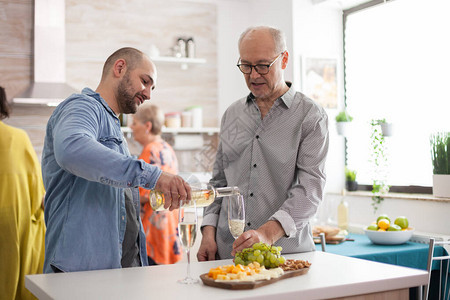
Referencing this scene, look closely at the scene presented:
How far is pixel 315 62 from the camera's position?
14.8 feet

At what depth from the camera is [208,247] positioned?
2135 millimetres

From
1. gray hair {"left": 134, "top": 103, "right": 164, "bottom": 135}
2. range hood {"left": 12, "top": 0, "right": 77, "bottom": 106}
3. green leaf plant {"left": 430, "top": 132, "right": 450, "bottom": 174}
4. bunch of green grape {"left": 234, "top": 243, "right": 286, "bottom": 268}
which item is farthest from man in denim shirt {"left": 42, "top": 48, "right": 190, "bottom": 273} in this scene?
range hood {"left": 12, "top": 0, "right": 77, "bottom": 106}

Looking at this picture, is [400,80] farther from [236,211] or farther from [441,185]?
[236,211]

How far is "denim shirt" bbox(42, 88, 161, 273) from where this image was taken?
1.58m

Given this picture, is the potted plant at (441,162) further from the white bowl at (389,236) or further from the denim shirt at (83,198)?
the denim shirt at (83,198)

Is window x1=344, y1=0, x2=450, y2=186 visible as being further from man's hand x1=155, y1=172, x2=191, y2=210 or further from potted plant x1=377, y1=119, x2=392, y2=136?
man's hand x1=155, y1=172, x2=191, y2=210

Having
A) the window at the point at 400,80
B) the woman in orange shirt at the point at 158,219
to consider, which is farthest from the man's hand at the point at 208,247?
the window at the point at 400,80

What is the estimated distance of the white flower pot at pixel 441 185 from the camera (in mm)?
3400

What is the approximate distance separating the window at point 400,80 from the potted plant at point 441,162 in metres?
0.20

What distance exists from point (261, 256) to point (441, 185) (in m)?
2.28

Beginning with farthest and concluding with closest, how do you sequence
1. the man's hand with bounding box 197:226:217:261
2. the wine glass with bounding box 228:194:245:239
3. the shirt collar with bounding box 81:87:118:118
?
1. the man's hand with bounding box 197:226:217:261
2. the shirt collar with bounding box 81:87:118:118
3. the wine glass with bounding box 228:194:245:239

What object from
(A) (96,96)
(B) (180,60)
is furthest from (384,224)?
(B) (180,60)

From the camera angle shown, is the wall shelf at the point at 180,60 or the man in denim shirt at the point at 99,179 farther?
the wall shelf at the point at 180,60

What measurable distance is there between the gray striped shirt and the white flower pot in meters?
1.66
